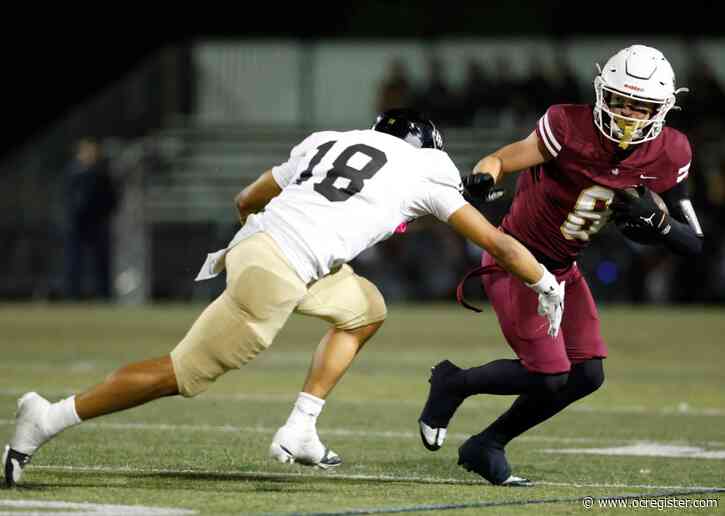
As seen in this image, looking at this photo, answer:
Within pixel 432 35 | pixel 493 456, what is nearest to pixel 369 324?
pixel 493 456

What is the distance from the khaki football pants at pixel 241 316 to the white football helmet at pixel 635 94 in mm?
1348

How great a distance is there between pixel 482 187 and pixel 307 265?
740 mm

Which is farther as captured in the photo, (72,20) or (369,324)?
(72,20)

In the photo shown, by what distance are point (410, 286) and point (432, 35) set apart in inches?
188

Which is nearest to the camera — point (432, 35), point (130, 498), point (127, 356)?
point (130, 498)

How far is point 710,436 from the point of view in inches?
315

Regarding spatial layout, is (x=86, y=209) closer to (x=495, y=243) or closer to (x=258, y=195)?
(x=258, y=195)

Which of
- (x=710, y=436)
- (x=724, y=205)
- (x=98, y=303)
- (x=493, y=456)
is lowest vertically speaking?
(x=98, y=303)

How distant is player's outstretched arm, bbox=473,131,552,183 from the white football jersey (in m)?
0.34

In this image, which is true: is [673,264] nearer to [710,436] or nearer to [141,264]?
[141,264]

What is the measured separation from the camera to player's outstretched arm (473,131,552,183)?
249 inches

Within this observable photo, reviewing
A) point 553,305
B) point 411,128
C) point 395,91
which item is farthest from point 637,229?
point 395,91

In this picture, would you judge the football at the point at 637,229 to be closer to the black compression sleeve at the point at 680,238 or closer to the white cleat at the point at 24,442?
the black compression sleeve at the point at 680,238

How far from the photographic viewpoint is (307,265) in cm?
586
